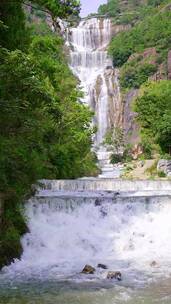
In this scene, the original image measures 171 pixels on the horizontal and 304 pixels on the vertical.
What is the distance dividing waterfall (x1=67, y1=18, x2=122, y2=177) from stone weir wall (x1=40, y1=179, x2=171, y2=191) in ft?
85.1

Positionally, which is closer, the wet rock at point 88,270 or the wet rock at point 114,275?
the wet rock at point 114,275

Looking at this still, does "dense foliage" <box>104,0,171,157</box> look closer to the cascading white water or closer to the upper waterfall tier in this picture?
the upper waterfall tier

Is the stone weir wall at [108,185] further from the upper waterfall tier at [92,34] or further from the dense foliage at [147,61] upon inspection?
the upper waterfall tier at [92,34]

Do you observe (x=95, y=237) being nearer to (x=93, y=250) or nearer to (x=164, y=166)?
(x=93, y=250)

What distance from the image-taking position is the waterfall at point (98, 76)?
5888 cm

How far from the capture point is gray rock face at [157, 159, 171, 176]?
32.2 m

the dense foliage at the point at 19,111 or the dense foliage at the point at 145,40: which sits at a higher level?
the dense foliage at the point at 145,40

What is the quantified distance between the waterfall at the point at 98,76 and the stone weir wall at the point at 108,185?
85.1 ft

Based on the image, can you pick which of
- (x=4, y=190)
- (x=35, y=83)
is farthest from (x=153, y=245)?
(x=35, y=83)

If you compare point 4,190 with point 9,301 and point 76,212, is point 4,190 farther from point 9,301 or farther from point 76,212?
point 76,212

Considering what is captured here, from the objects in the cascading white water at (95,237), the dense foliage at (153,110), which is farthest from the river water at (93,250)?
the dense foliage at (153,110)

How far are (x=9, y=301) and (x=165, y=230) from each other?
7.78 meters

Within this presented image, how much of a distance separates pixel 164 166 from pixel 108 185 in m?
12.7

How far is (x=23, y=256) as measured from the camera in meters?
13.5
